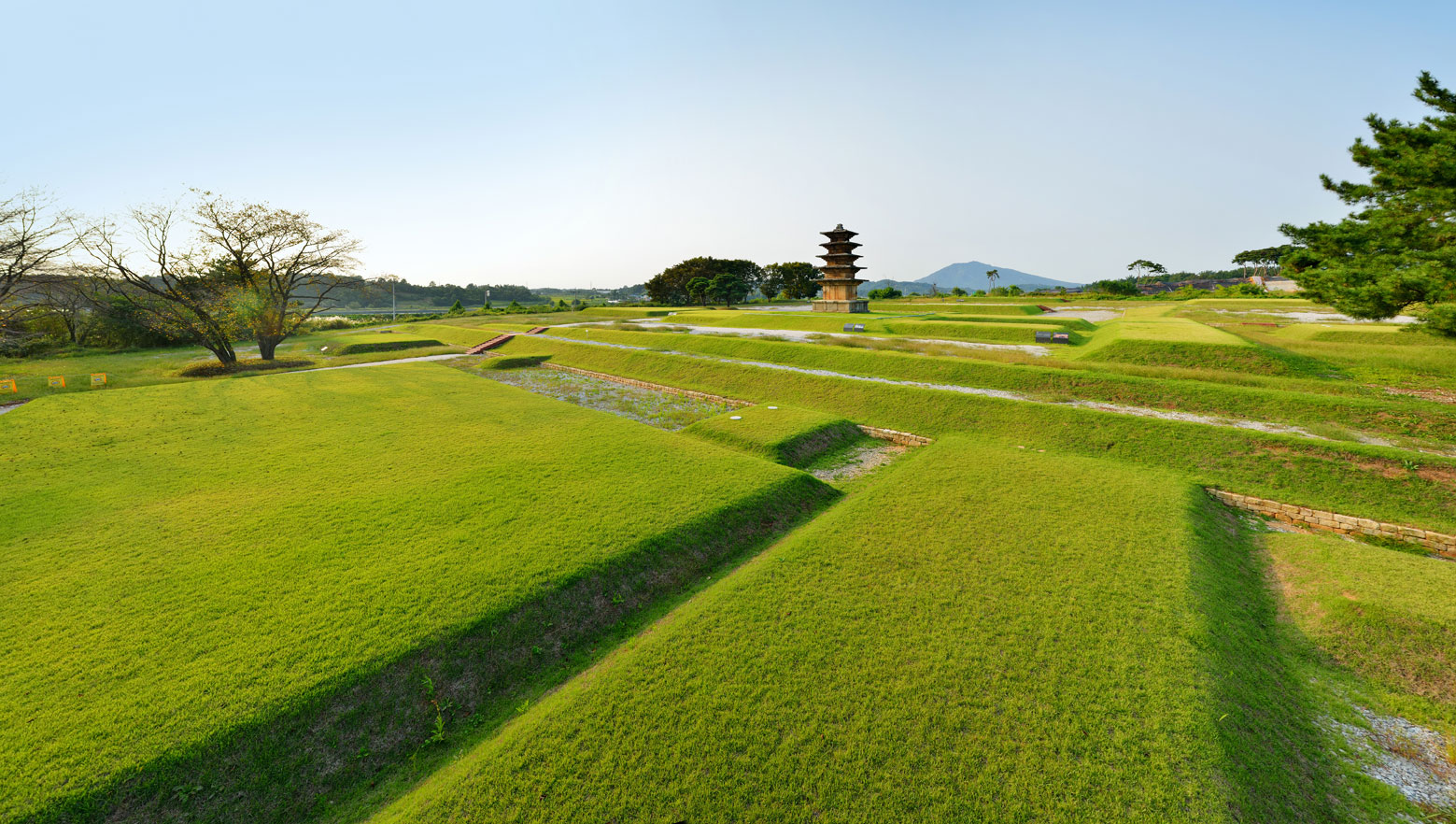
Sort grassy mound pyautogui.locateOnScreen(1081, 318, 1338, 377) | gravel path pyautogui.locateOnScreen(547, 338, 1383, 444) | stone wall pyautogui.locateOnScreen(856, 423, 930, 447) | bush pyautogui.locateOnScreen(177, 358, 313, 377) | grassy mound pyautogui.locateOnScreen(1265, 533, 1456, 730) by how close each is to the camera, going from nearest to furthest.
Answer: grassy mound pyautogui.locateOnScreen(1265, 533, 1456, 730) < gravel path pyautogui.locateOnScreen(547, 338, 1383, 444) < stone wall pyautogui.locateOnScreen(856, 423, 930, 447) < grassy mound pyautogui.locateOnScreen(1081, 318, 1338, 377) < bush pyautogui.locateOnScreen(177, 358, 313, 377)

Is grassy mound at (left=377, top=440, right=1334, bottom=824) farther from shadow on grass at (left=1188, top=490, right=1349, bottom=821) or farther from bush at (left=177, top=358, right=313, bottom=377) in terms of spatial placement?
bush at (left=177, top=358, right=313, bottom=377)

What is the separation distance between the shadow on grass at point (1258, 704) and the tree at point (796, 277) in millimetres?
79352

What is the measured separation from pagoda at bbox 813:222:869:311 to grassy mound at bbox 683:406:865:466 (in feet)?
125

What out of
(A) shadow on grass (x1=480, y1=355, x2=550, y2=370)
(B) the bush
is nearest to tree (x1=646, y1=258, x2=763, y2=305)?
(A) shadow on grass (x1=480, y1=355, x2=550, y2=370)

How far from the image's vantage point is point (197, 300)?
28922 millimetres

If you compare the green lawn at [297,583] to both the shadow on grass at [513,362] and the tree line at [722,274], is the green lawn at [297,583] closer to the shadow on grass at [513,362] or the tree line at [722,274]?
the shadow on grass at [513,362]

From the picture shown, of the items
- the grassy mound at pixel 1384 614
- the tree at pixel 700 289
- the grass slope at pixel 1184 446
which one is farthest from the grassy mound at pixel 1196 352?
the tree at pixel 700 289

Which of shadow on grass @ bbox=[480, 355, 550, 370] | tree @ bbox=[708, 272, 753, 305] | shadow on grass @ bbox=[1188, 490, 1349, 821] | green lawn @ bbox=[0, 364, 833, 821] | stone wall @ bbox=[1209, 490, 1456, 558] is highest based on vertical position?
tree @ bbox=[708, 272, 753, 305]

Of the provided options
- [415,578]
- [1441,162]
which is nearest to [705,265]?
[1441,162]

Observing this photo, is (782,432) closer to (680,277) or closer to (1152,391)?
(1152,391)

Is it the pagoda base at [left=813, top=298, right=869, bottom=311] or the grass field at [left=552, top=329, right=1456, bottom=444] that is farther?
the pagoda base at [left=813, top=298, right=869, bottom=311]

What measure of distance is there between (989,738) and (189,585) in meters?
11.2

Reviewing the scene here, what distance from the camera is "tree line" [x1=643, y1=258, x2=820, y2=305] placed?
7575 cm

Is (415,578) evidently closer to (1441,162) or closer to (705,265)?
(1441,162)
